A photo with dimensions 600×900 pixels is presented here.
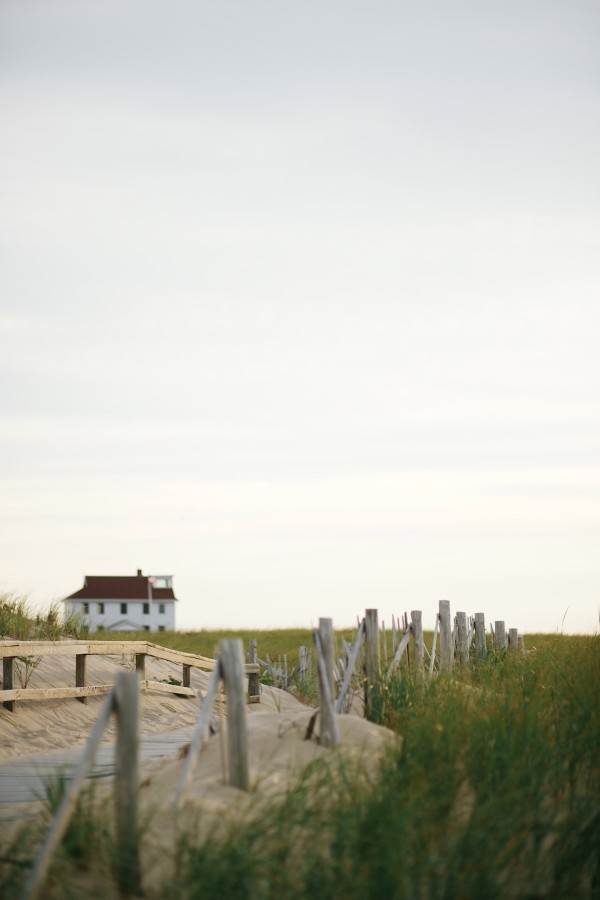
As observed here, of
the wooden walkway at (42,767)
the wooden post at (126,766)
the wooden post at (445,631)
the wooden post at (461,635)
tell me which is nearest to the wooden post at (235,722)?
the wooden post at (126,766)

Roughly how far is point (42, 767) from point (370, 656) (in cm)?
348

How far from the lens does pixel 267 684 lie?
20.1 meters

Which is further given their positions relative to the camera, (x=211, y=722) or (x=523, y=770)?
(x=211, y=722)

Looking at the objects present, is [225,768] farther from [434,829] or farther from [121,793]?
[434,829]

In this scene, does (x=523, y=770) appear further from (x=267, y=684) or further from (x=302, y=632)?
(x=302, y=632)

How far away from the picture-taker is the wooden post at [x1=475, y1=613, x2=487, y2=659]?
15203 millimetres

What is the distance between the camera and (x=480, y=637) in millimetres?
15555

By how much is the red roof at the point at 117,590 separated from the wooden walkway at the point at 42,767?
5271 cm

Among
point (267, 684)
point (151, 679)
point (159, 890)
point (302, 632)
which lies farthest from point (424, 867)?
point (302, 632)

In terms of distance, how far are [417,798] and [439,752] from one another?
72 cm

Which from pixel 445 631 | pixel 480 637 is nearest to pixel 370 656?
pixel 445 631

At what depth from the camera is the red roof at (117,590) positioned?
6328 cm

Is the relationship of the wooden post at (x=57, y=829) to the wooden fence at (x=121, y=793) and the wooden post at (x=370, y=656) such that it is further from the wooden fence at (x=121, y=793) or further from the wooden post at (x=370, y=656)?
the wooden post at (x=370, y=656)

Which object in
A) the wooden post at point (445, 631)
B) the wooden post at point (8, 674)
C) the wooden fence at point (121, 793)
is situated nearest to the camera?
the wooden fence at point (121, 793)
